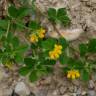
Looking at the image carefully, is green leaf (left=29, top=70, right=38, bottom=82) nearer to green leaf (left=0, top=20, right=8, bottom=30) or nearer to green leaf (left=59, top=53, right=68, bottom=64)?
green leaf (left=59, top=53, right=68, bottom=64)

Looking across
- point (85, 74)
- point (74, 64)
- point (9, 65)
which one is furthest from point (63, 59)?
point (9, 65)

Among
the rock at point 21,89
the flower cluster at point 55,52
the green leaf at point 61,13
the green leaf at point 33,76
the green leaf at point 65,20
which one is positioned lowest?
the rock at point 21,89

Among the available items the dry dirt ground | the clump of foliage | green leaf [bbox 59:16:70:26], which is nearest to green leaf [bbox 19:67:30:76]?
the clump of foliage

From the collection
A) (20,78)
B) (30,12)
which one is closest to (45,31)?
(30,12)

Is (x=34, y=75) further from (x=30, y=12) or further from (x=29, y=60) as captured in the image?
(x=30, y=12)

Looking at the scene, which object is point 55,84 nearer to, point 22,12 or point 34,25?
point 34,25

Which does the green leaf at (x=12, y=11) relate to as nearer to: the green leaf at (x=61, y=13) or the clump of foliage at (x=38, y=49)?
the clump of foliage at (x=38, y=49)

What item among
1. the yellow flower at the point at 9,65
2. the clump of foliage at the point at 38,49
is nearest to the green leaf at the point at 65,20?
the clump of foliage at the point at 38,49
